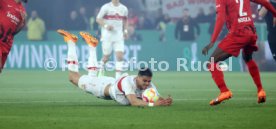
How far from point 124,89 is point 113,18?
34.2ft

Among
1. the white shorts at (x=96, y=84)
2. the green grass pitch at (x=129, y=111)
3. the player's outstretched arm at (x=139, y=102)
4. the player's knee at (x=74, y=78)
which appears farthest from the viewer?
the player's knee at (x=74, y=78)

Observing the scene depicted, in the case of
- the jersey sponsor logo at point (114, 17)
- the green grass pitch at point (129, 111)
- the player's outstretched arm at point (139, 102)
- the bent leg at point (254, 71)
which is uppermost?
the jersey sponsor logo at point (114, 17)

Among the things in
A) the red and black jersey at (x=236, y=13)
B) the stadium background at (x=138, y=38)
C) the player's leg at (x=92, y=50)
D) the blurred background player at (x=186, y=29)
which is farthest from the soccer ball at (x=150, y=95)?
the blurred background player at (x=186, y=29)

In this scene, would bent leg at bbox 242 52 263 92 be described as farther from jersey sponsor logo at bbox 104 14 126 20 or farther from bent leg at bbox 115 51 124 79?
jersey sponsor logo at bbox 104 14 126 20

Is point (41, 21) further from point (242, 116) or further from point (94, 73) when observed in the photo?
point (242, 116)

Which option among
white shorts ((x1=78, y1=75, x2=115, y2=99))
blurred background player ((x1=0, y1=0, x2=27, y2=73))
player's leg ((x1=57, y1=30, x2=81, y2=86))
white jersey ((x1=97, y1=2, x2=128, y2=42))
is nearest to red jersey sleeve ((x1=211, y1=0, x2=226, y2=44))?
white shorts ((x1=78, y1=75, x2=115, y2=99))

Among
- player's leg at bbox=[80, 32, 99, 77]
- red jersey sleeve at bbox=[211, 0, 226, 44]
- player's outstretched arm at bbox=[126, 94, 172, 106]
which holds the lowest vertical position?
player's outstretched arm at bbox=[126, 94, 172, 106]

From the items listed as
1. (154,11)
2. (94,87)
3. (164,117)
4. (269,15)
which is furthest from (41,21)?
(164,117)

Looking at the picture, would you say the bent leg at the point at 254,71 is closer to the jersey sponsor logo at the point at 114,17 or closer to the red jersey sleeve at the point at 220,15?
the red jersey sleeve at the point at 220,15

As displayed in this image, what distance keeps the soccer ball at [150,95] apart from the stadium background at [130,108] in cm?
24

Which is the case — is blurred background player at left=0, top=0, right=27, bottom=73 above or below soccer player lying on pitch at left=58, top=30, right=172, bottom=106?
above

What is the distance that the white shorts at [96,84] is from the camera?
17281mm

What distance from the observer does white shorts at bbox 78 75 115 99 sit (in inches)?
680

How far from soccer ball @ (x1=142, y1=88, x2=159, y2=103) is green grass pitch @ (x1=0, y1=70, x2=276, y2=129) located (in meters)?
0.23
